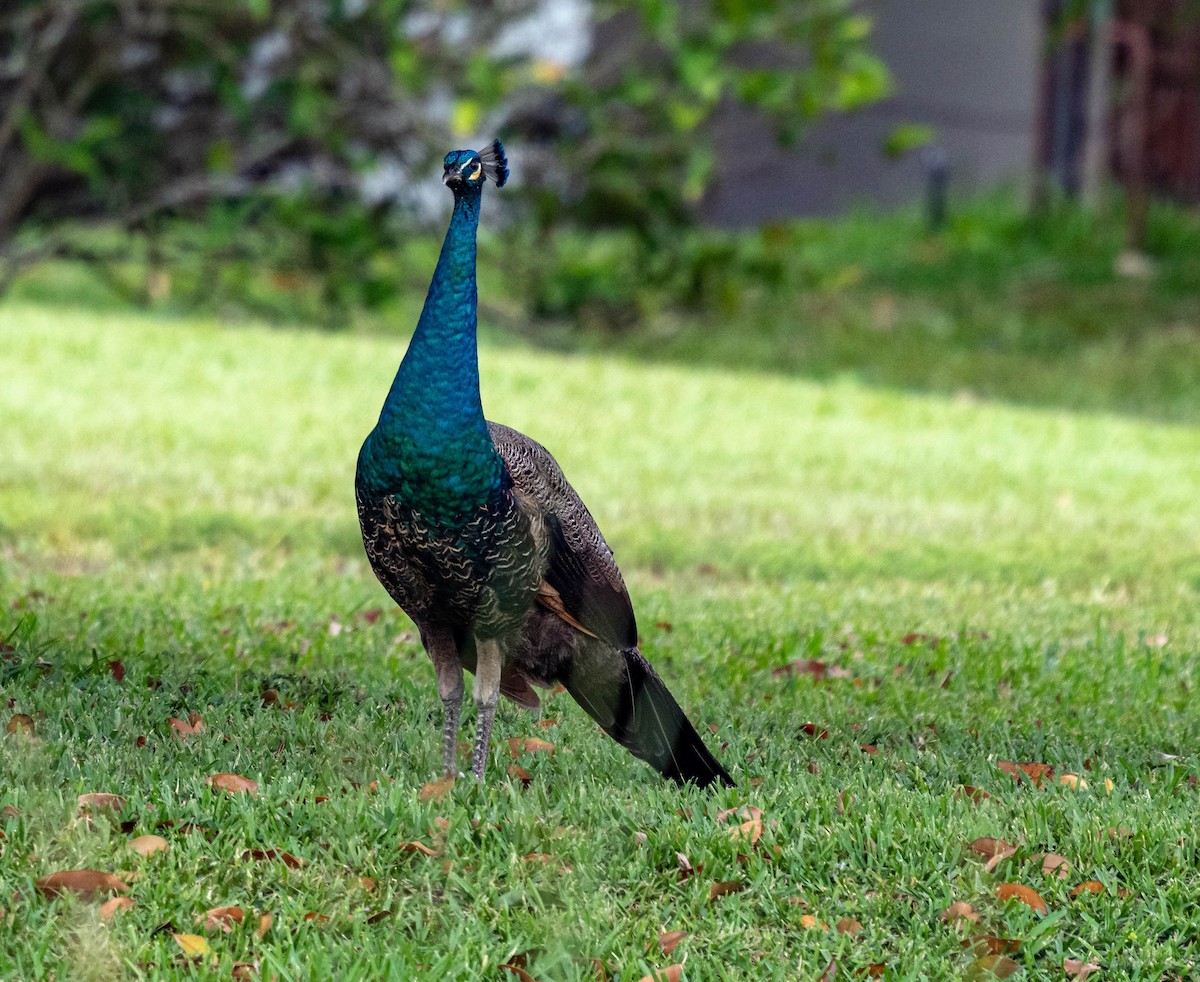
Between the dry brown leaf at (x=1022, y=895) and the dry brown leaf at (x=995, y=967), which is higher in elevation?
the dry brown leaf at (x=1022, y=895)

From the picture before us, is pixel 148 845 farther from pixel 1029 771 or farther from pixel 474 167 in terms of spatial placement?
pixel 1029 771

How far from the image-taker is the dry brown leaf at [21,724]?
4755 mm

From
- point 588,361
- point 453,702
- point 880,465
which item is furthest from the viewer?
point 588,361

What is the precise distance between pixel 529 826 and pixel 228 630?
240cm

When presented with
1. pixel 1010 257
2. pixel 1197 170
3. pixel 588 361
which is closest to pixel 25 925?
pixel 588 361

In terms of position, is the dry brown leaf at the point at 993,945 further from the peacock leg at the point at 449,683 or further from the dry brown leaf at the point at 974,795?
the peacock leg at the point at 449,683

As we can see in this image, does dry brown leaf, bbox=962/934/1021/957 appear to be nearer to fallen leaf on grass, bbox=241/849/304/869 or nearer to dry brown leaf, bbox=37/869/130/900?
fallen leaf on grass, bbox=241/849/304/869

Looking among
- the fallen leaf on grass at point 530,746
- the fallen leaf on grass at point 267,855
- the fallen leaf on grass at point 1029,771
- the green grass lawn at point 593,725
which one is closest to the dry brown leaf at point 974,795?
the green grass lawn at point 593,725

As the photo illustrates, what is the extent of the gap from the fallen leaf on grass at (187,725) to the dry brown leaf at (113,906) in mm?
1096

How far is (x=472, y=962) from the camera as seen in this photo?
3.73 meters

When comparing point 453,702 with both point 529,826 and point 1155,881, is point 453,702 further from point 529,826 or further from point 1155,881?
point 1155,881

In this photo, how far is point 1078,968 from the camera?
12.7ft

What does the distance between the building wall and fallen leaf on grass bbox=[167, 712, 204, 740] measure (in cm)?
1489

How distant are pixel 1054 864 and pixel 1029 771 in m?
0.90
